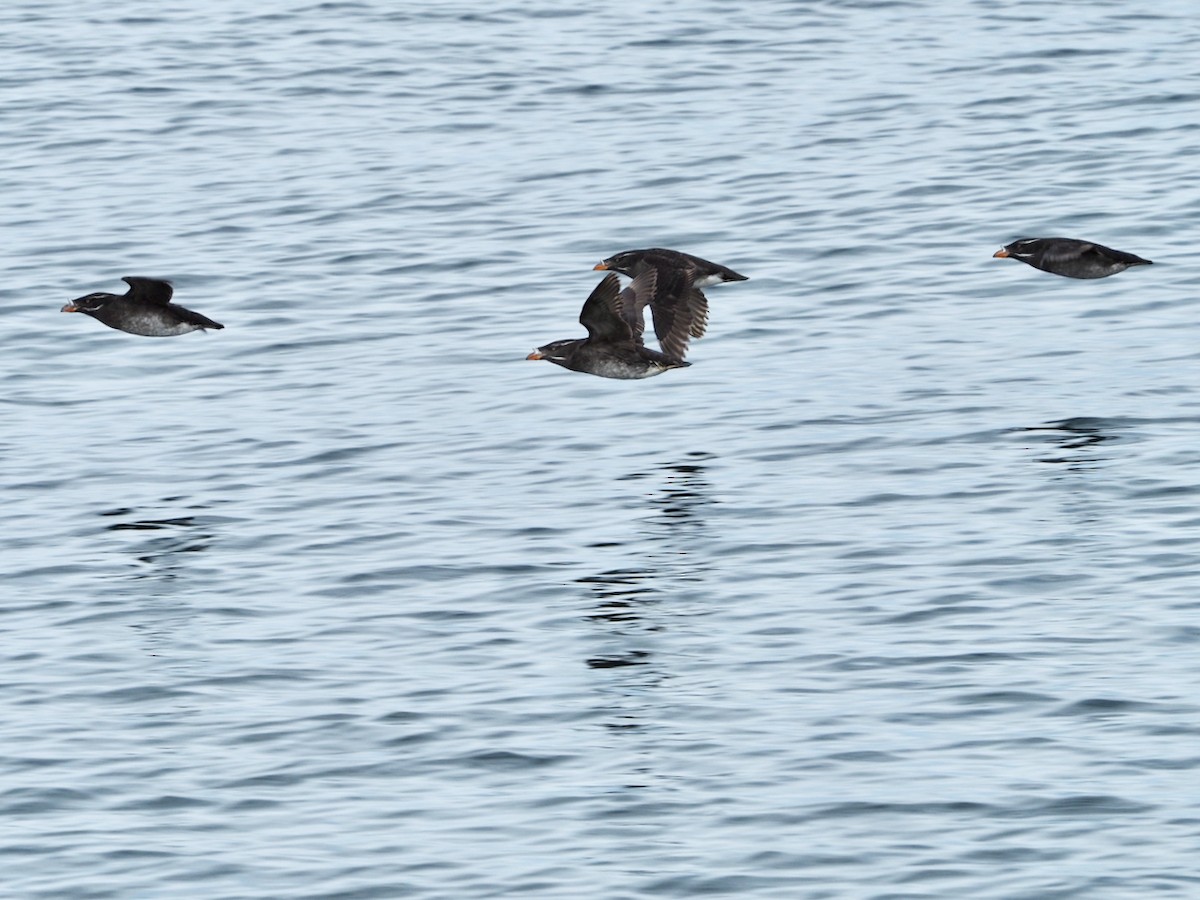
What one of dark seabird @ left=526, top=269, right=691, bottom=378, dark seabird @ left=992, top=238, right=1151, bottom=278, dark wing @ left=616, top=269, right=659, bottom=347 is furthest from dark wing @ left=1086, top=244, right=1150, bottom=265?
dark seabird @ left=526, top=269, right=691, bottom=378

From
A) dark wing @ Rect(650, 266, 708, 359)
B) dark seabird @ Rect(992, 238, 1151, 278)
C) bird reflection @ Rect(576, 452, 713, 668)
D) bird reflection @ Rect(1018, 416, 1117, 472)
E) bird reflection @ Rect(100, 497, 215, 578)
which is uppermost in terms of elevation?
dark seabird @ Rect(992, 238, 1151, 278)

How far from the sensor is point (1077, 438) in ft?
84.2

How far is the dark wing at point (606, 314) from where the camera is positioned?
2436 centimetres

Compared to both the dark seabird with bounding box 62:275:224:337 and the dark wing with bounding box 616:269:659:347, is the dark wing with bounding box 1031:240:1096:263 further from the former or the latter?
the dark seabird with bounding box 62:275:224:337

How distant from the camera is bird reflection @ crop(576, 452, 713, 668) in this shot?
2100cm

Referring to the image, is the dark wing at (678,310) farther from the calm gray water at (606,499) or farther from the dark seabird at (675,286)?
the calm gray water at (606,499)

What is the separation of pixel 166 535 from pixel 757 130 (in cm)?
2009

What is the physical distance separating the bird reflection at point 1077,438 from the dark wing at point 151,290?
30.1 ft

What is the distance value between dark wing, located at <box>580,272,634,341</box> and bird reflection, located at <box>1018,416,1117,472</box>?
441 cm

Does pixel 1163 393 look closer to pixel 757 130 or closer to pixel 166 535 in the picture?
pixel 166 535

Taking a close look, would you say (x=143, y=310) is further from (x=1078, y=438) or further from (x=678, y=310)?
(x=1078, y=438)

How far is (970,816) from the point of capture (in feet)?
55.4

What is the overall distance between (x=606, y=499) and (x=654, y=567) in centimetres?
215

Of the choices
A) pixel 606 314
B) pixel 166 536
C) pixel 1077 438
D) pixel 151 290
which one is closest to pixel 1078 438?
pixel 1077 438
